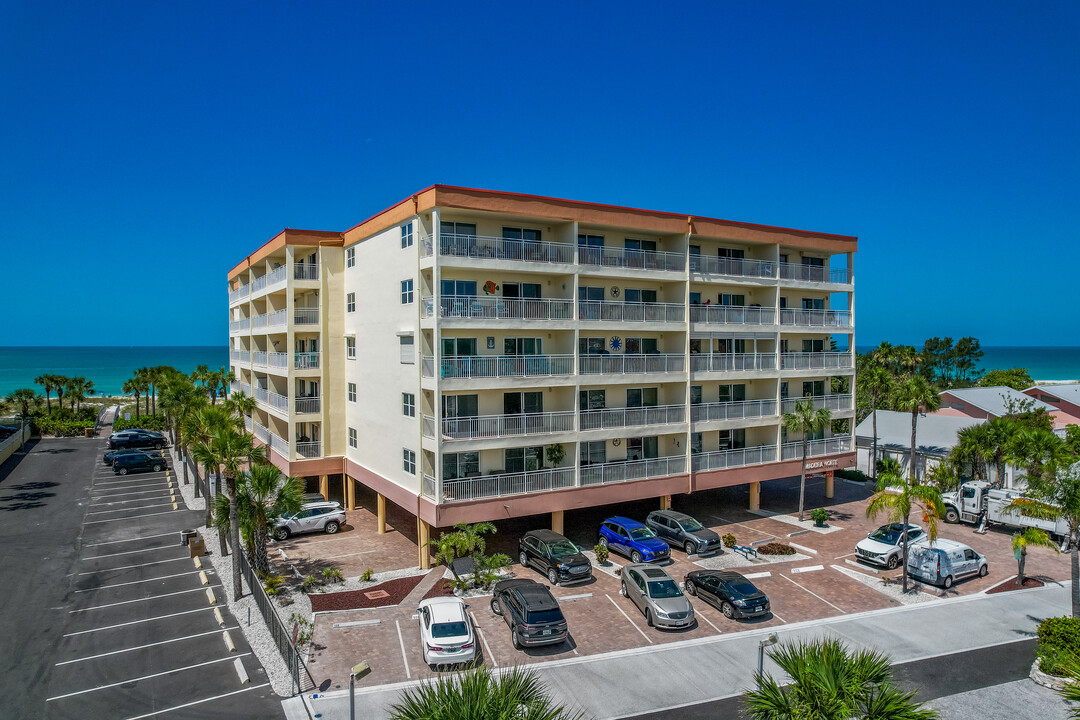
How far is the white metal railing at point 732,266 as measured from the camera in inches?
1339

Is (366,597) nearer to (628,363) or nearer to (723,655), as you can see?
(723,655)

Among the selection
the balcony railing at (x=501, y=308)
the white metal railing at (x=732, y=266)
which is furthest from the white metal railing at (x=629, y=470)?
the white metal railing at (x=732, y=266)

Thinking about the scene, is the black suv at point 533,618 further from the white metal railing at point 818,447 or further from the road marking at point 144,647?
the white metal railing at point 818,447

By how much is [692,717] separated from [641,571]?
715 centimetres

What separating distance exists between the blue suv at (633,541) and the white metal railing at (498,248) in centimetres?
1263

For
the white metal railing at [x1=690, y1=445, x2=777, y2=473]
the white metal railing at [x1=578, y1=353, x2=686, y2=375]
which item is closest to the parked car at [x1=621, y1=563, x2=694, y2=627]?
the white metal railing at [x1=578, y1=353, x2=686, y2=375]

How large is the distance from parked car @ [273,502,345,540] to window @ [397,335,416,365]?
983 centimetres

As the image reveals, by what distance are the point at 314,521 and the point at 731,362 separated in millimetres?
23717

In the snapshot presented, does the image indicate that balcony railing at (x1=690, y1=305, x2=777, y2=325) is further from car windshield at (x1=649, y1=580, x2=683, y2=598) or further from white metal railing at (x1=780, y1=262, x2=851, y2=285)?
car windshield at (x1=649, y1=580, x2=683, y2=598)

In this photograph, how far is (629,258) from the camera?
3192cm

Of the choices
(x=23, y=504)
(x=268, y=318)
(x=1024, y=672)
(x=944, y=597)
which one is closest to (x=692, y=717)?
(x=1024, y=672)

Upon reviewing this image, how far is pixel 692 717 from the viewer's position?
16922 millimetres

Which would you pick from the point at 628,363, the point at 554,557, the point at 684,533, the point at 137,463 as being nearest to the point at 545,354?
the point at 628,363

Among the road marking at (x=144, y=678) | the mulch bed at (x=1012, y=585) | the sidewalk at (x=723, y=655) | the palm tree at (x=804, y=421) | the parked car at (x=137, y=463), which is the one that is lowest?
the mulch bed at (x=1012, y=585)
